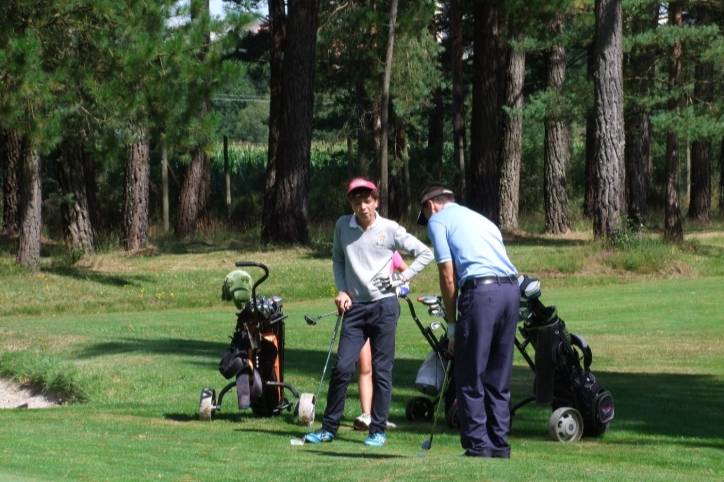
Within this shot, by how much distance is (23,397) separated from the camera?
14836 mm

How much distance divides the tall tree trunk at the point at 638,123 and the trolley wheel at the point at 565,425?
64.8 feet

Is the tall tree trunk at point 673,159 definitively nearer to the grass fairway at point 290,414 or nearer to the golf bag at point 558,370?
the grass fairway at point 290,414

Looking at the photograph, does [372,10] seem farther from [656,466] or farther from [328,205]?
[656,466]

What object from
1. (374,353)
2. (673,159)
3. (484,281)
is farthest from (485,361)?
(673,159)

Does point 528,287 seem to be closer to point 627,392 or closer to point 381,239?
point 381,239

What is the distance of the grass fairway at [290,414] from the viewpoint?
7688mm

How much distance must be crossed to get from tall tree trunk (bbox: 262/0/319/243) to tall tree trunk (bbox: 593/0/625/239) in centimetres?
774

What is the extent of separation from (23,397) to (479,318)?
8.75 meters

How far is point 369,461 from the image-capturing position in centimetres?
802

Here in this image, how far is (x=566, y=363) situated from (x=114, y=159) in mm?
16069

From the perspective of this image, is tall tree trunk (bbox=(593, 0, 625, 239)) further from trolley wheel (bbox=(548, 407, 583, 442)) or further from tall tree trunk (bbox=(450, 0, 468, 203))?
trolley wheel (bbox=(548, 407, 583, 442))

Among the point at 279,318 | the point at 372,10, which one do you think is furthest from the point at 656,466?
the point at 372,10

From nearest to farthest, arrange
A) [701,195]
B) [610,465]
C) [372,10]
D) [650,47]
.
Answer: [610,465] < [650,47] < [372,10] < [701,195]

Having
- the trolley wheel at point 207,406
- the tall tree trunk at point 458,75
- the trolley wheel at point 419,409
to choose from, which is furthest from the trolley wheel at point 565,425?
the tall tree trunk at point 458,75
